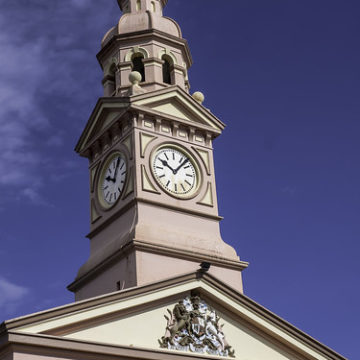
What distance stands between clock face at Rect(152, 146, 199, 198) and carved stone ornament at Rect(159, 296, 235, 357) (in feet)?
19.9

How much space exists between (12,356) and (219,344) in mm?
6817

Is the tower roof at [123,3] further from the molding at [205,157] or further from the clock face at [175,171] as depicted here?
the clock face at [175,171]

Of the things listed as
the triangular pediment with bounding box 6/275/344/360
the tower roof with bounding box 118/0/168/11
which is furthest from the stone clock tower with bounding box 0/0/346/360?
the tower roof with bounding box 118/0/168/11

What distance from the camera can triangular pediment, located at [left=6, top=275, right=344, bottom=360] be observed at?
893 inches

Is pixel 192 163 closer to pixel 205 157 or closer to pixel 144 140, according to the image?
pixel 205 157

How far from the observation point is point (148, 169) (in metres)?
29.9

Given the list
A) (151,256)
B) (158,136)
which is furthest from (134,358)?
(158,136)

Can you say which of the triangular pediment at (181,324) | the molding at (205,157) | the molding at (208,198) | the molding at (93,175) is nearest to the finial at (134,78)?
the molding at (205,157)

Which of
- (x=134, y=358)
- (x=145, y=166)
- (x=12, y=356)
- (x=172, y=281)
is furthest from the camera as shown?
(x=145, y=166)

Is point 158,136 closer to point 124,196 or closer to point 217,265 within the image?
point 124,196

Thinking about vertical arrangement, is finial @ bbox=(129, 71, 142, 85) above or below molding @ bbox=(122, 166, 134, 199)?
above

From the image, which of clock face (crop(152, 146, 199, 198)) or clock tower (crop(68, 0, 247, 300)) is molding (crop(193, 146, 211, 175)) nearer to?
clock tower (crop(68, 0, 247, 300))

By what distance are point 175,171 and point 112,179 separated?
2449mm

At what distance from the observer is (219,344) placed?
82.3 ft
